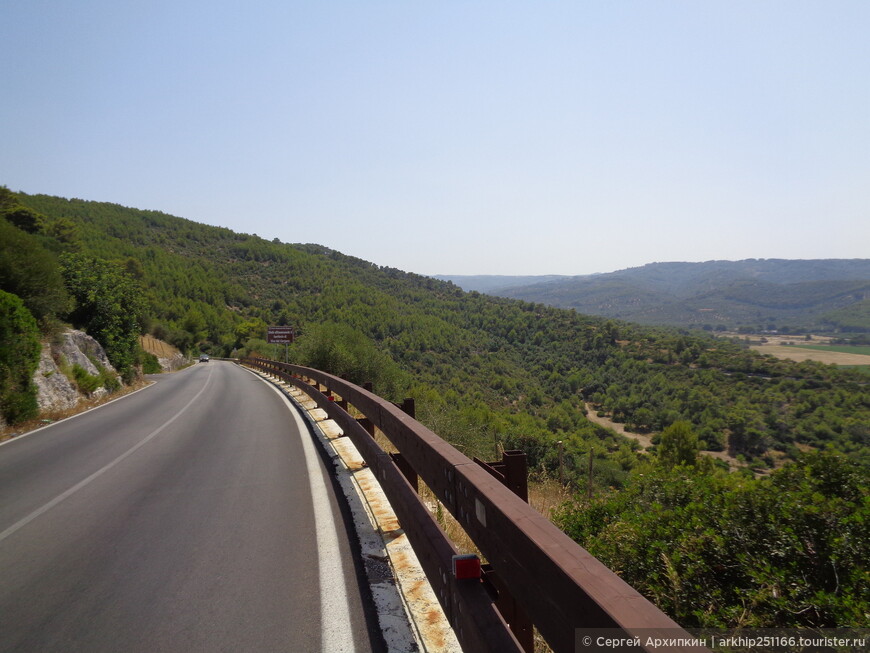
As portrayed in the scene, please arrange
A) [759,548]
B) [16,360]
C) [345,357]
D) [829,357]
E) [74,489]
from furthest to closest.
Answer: [829,357]
[345,357]
[16,360]
[74,489]
[759,548]

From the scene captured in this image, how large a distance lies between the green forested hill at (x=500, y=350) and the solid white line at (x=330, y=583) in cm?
1302

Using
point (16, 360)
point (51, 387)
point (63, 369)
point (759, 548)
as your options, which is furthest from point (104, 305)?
point (759, 548)

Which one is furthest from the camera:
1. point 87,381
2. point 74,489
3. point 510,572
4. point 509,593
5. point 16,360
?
point 87,381

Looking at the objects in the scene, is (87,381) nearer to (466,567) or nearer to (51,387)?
(51,387)

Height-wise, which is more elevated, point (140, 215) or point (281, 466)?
point (140, 215)

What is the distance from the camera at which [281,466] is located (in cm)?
668

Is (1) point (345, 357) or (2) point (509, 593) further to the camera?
(1) point (345, 357)

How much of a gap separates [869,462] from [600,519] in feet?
7.51

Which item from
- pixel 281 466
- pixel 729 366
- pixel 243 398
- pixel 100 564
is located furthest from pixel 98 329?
pixel 729 366

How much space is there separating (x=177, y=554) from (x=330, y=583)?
1.49 meters

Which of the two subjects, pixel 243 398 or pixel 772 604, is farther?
pixel 243 398

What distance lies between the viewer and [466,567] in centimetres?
225

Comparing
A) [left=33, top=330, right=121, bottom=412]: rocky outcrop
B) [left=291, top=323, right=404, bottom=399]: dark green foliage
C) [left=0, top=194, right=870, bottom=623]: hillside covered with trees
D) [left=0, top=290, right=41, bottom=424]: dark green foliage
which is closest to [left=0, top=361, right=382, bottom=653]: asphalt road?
[left=0, top=194, right=870, bottom=623]: hillside covered with trees

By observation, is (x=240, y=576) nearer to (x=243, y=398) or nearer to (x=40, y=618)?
(x=40, y=618)
